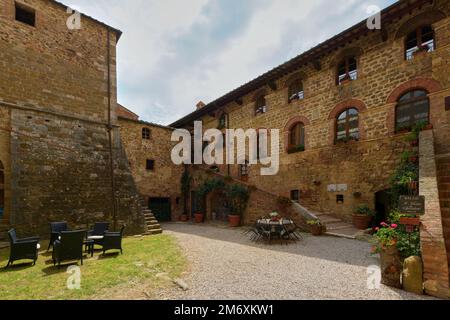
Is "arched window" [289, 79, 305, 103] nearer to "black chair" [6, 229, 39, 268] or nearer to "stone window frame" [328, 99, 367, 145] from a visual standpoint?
"stone window frame" [328, 99, 367, 145]

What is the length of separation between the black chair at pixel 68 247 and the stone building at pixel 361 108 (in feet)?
25.3

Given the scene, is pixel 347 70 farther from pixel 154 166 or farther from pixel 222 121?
pixel 154 166

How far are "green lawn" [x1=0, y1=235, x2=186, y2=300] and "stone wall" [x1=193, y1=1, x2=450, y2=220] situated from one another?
7657 millimetres

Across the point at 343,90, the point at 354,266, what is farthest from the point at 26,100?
the point at 343,90

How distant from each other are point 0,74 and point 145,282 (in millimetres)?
9584

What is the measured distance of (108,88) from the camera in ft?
36.1

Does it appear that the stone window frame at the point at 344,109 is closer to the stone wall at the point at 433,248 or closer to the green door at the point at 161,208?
the stone wall at the point at 433,248

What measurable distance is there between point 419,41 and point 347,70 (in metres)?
2.63

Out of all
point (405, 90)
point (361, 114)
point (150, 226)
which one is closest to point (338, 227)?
point (361, 114)

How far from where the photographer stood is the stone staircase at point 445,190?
14.6ft

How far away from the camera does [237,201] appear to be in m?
12.1

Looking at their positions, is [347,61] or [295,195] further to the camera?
[295,195]

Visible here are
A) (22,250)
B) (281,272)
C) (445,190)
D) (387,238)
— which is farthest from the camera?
(22,250)

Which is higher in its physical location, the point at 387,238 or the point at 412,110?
the point at 412,110
